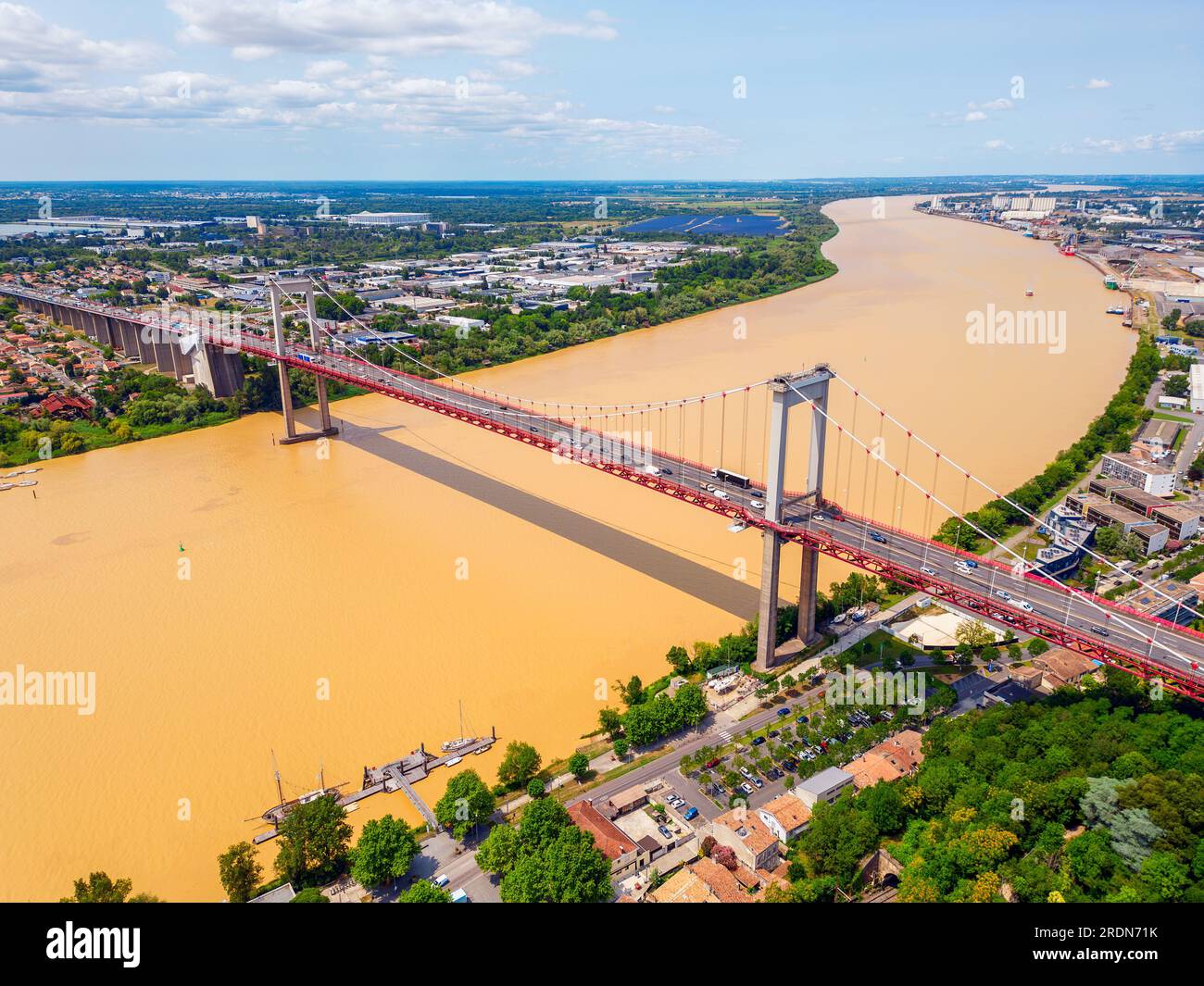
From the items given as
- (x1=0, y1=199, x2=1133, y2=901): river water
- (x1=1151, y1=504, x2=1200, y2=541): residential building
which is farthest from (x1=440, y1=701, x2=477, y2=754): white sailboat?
(x1=1151, y1=504, x2=1200, y2=541): residential building

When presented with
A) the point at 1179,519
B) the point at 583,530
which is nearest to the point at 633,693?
the point at 583,530

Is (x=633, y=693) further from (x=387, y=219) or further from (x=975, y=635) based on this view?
(x=387, y=219)

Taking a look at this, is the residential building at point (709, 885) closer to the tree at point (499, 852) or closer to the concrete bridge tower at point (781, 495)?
the tree at point (499, 852)

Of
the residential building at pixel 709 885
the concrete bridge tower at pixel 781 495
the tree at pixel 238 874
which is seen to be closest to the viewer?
the residential building at pixel 709 885

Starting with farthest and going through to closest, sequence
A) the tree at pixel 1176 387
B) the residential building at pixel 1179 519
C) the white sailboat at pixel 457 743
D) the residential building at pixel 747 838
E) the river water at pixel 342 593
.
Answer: the tree at pixel 1176 387 < the residential building at pixel 1179 519 < the white sailboat at pixel 457 743 < the river water at pixel 342 593 < the residential building at pixel 747 838

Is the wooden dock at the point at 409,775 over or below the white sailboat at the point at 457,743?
below

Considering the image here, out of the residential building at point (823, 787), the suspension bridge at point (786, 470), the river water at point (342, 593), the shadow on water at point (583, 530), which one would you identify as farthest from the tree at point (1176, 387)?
the residential building at point (823, 787)
